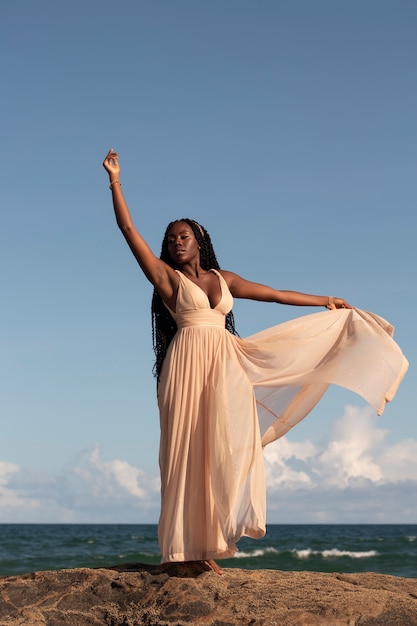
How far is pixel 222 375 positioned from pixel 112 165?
1915 millimetres

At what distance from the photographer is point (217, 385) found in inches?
262

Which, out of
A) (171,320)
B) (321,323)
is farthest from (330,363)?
(171,320)

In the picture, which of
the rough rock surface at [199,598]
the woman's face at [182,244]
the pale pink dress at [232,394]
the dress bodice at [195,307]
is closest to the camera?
the rough rock surface at [199,598]

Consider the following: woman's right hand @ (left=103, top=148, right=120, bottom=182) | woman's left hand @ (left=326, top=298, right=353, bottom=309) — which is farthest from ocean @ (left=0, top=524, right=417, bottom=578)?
woman's right hand @ (left=103, top=148, right=120, bottom=182)

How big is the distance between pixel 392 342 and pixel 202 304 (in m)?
1.90

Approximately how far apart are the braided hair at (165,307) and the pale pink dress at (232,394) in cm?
27

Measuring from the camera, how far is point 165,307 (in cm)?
722

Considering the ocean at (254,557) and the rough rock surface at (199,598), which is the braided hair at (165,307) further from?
the ocean at (254,557)

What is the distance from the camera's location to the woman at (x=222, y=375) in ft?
21.2

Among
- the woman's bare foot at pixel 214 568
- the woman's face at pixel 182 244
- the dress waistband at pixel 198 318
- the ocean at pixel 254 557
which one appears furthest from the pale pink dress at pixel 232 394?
the ocean at pixel 254 557

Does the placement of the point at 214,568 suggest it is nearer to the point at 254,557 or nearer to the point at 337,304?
the point at 337,304

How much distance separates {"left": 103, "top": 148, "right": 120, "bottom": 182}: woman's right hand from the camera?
6.68 m

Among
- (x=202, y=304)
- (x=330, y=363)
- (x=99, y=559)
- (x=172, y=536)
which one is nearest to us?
(x=172, y=536)

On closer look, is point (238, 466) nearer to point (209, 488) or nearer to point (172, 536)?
point (209, 488)
